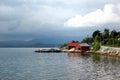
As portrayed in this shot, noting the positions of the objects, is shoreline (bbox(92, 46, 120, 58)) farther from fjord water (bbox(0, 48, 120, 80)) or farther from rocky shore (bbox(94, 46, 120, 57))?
fjord water (bbox(0, 48, 120, 80))

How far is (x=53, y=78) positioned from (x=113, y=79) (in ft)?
33.3

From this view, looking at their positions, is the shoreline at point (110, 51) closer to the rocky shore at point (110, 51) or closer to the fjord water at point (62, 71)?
the rocky shore at point (110, 51)

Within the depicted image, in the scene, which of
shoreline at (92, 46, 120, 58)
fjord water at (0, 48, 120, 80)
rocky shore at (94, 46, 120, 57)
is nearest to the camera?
fjord water at (0, 48, 120, 80)

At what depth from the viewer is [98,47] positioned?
502 ft

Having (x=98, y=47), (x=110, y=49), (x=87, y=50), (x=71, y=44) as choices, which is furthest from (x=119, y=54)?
(x=71, y=44)

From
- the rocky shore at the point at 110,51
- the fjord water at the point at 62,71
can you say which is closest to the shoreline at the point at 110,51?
the rocky shore at the point at 110,51

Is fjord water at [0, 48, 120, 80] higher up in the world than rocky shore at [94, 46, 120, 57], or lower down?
lower down

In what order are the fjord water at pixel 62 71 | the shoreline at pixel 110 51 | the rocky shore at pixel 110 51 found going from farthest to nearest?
the rocky shore at pixel 110 51, the shoreline at pixel 110 51, the fjord water at pixel 62 71

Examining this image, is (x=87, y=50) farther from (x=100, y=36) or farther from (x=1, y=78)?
(x=1, y=78)

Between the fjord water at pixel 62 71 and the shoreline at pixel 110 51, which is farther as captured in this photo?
the shoreline at pixel 110 51

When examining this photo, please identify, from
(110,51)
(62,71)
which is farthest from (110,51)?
(62,71)

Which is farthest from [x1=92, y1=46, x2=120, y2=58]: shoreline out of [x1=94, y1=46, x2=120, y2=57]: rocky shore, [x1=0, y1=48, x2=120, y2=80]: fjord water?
[x1=0, y1=48, x2=120, y2=80]: fjord water

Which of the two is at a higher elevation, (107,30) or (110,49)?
(107,30)

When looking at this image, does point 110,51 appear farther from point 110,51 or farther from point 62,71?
point 62,71
